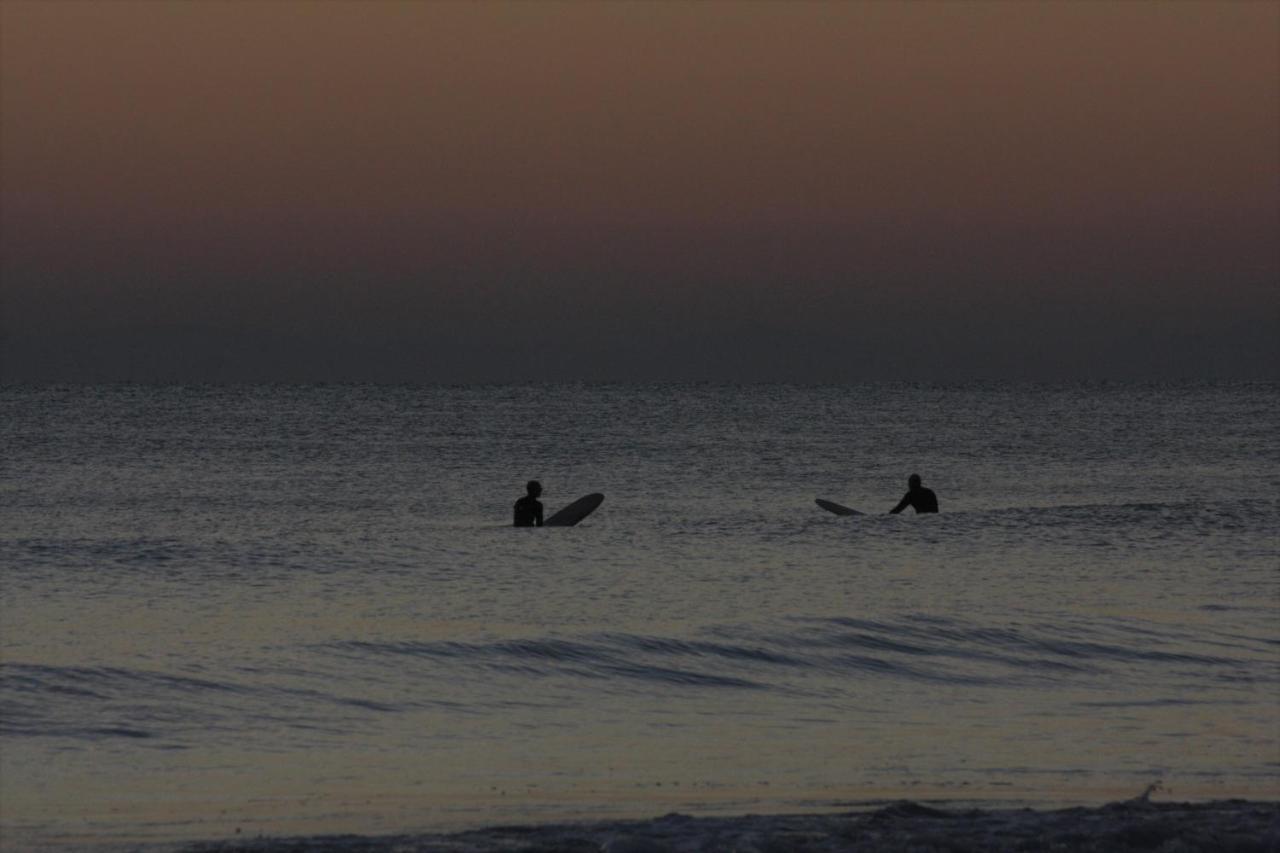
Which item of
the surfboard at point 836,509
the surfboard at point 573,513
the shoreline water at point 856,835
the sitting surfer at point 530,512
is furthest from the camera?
the surfboard at point 836,509

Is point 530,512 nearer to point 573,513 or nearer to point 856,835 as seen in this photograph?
point 573,513

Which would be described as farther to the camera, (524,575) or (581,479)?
(581,479)

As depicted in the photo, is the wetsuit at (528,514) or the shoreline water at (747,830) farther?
the wetsuit at (528,514)

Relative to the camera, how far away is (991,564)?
24516 millimetres

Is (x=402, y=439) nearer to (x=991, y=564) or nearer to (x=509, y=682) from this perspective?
(x=991, y=564)

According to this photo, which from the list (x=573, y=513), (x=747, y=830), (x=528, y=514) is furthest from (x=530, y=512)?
(x=747, y=830)

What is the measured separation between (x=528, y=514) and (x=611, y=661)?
15.6 meters

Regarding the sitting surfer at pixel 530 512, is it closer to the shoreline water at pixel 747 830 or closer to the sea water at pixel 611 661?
the sea water at pixel 611 661

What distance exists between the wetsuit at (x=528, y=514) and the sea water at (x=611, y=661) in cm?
129

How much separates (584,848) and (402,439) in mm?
74412

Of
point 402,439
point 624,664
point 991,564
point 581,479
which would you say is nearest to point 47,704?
point 624,664

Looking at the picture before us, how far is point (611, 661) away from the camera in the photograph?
15.7 metres

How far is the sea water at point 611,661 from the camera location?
10336 millimetres

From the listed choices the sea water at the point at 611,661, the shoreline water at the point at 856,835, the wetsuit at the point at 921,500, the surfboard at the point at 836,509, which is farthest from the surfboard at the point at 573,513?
the shoreline water at the point at 856,835
